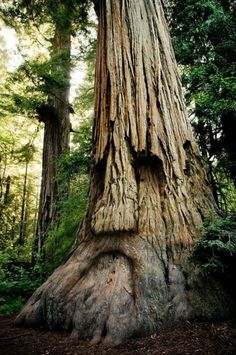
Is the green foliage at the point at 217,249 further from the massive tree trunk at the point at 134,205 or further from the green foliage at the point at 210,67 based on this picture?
the green foliage at the point at 210,67

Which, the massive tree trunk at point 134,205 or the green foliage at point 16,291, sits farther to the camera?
the green foliage at point 16,291

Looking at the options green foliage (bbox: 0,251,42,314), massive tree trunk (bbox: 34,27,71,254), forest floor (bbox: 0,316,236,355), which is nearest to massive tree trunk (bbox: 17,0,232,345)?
forest floor (bbox: 0,316,236,355)

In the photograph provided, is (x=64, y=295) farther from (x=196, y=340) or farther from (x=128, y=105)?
(x=128, y=105)

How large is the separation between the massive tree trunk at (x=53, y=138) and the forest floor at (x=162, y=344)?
4.65 m

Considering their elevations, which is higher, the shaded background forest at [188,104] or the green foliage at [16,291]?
the shaded background forest at [188,104]

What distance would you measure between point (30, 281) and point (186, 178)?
3.90 metres

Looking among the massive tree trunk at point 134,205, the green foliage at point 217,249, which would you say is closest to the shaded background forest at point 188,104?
the green foliage at point 217,249

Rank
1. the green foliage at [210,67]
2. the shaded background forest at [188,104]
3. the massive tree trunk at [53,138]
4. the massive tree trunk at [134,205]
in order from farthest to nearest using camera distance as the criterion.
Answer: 1. the massive tree trunk at [53,138]
2. the green foliage at [210,67]
3. the shaded background forest at [188,104]
4. the massive tree trunk at [134,205]

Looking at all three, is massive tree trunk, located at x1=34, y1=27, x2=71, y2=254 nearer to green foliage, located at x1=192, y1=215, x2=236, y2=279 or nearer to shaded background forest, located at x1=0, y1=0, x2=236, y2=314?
shaded background forest, located at x1=0, y1=0, x2=236, y2=314

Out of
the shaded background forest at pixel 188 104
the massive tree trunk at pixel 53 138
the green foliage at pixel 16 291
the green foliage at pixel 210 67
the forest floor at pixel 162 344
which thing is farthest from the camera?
the massive tree trunk at pixel 53 138

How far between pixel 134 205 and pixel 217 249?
3.11ft

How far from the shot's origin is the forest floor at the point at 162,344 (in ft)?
7.17

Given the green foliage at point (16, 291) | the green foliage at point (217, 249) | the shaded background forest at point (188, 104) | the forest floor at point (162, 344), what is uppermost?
the shaded background forest at point (188, 104)

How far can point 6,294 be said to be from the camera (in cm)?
534
